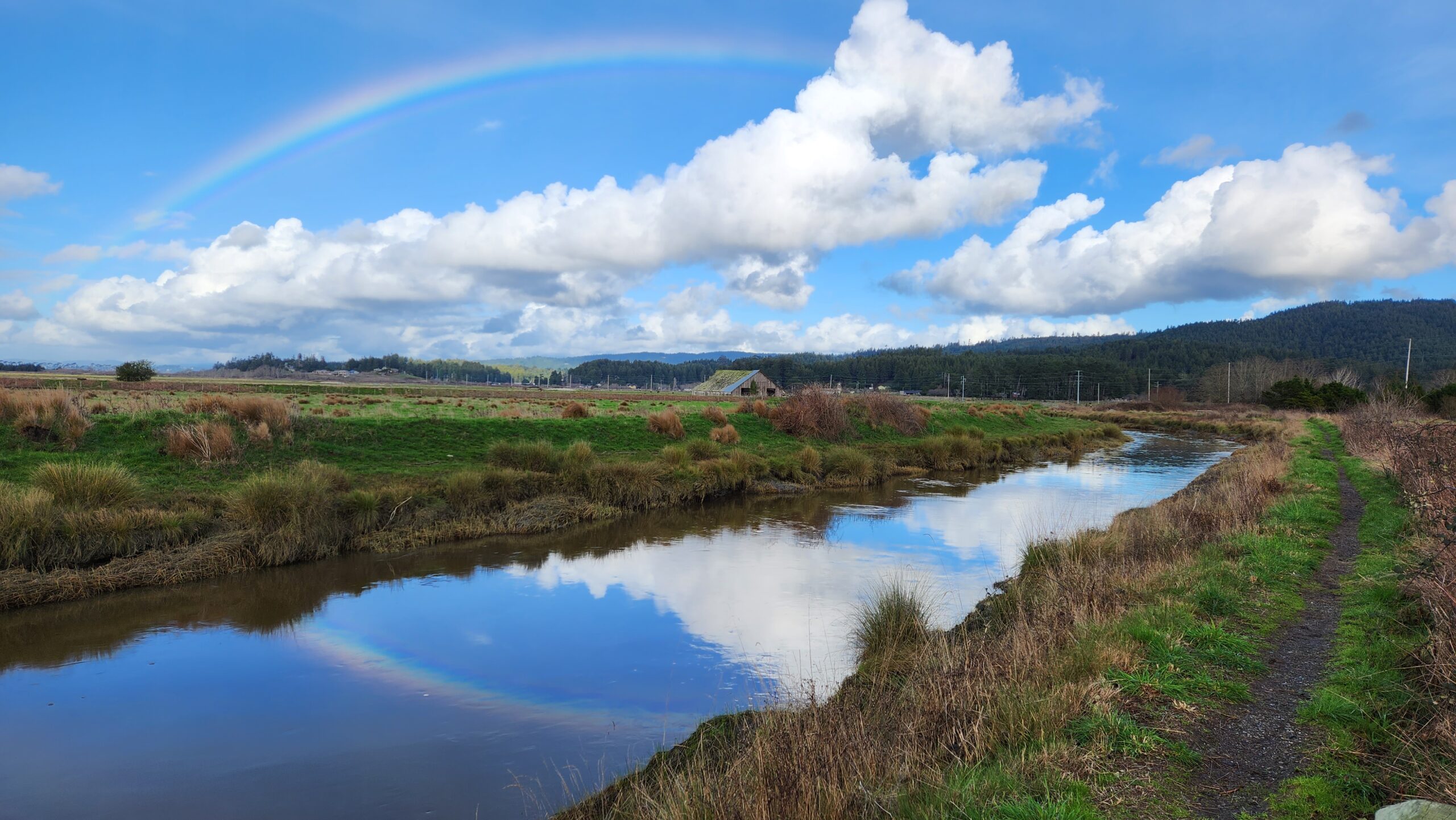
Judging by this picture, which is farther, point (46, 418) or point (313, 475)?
point (46, 418)

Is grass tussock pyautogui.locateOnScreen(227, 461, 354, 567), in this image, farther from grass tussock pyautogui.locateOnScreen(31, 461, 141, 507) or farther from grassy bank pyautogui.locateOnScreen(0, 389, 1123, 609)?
grass tussock pyautogui.locateOnScreen(31, 461, 141, 507)

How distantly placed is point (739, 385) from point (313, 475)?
74968 mm

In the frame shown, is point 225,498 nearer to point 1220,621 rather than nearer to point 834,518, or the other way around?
point 834,518

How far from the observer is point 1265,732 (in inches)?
216

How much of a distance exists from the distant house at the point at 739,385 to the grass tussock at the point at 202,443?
7117cm

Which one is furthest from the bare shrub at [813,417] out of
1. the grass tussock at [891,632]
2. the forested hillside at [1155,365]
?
the forested hillside at [1155,365]

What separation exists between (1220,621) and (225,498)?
680 inches

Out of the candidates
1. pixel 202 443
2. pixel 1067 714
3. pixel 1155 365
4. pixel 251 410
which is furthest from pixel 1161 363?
pixel 1067 714

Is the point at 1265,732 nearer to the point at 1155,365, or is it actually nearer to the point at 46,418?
the point at 46,418

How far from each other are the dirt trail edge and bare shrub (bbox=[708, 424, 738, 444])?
22.6 meters

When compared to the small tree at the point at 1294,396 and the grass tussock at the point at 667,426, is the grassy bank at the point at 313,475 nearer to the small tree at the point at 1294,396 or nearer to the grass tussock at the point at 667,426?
the grass tussock at the point at 667,426

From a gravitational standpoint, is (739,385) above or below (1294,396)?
above

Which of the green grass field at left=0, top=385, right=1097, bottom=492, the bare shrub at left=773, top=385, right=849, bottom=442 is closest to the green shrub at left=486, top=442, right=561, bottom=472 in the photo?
the green grass field at left=0, top=385, right=1097, bottom=492

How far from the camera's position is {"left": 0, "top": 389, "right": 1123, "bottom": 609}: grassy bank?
13242 millimetres
